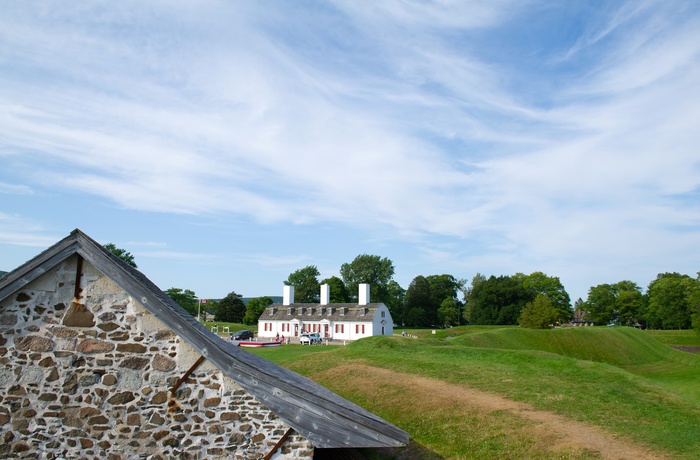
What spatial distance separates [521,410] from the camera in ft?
47.6

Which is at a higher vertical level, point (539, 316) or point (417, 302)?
point (417, 302)

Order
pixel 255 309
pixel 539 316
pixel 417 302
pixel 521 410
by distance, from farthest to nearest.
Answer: pixel 417 302
pixel 255 309
pixel 539 316
pixel 521 410

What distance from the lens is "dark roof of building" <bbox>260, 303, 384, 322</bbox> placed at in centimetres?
6744

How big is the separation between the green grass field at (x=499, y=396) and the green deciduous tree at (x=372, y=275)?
239 ft

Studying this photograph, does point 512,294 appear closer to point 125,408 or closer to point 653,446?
point 653,446

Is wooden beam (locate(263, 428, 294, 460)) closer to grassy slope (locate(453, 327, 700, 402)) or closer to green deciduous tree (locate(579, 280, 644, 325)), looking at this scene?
grassy slope (locate(453, 327, 700, 402))

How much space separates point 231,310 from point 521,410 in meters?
88.9

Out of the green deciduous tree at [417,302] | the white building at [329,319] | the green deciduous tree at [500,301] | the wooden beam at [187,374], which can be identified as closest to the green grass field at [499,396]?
the wooden beam at [187,374]

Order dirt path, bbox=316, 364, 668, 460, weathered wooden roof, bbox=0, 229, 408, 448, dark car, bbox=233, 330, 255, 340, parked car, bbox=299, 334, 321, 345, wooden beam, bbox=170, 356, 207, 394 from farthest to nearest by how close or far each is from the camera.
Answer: dark car, bbox=233, 330, 255, 340 < parked car, bbox=299, 334, 321, 345 < dirt path, bbox=316, 364, 668, 460 < wooden beam, bbox=170, 356, 207, 394 < weathered wooden roof, bbox=0, 229, 408, 448

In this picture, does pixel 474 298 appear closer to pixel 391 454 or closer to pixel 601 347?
pixel 601 347

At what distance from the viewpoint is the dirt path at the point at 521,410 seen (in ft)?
36.4

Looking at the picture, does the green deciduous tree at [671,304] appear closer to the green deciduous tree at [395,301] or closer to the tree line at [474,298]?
the tree line at [474,298]

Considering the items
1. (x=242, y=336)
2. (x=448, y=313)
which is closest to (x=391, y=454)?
(x=242, y=336)

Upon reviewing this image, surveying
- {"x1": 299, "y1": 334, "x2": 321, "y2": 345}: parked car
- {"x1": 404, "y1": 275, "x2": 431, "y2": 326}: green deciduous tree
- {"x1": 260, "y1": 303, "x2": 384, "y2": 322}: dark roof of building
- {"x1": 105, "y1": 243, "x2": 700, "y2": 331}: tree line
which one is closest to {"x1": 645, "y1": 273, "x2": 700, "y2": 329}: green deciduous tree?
{"x1": 105, "y1": 243, "x2": 700, "y2": 331}: tree line
